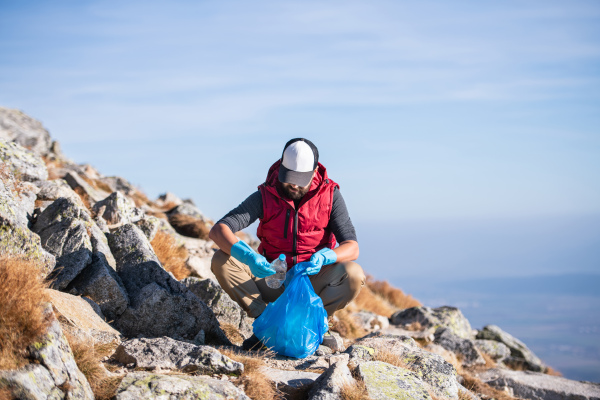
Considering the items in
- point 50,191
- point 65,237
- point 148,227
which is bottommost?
point 148,227

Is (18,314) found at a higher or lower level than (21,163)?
lower

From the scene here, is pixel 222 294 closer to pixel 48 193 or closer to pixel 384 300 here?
pixel 48 193

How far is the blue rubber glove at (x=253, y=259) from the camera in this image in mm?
6141

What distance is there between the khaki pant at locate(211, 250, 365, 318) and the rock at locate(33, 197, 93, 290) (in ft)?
5.36

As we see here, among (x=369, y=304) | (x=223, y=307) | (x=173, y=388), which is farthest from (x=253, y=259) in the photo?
(x=369, y=304)

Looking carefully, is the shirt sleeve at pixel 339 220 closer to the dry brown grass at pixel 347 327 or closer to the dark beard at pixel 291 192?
the dark beard at pixel 291 192

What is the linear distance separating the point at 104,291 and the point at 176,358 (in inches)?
68.1

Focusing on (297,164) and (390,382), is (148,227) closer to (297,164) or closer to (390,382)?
(297,164)

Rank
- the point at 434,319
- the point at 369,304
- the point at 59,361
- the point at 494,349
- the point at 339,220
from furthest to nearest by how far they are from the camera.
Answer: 1. the point at 369,304
2. the point at 434,319
3. the point at 494,349
4. the point at 339,220
5. the point at 59,361

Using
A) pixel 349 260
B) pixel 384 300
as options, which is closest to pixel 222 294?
pixel 349 260

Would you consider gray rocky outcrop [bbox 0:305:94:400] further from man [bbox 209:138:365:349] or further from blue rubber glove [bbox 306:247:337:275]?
blue rubber glove [bbox 306:247:337:275]

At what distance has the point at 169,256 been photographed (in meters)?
9.42

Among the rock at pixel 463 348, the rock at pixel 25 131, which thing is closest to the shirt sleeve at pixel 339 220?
the rock at pixel 463 348

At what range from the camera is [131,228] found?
7.59m
